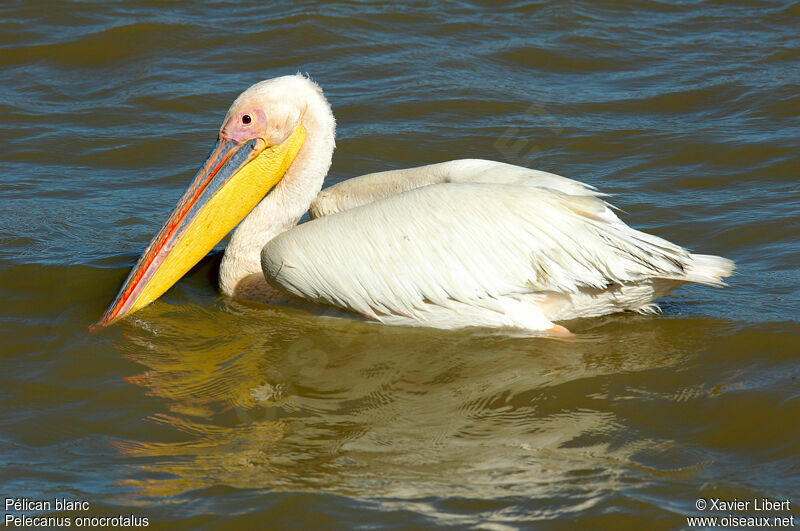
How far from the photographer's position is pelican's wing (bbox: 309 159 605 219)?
464 centimetres

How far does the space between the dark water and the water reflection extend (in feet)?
0.04

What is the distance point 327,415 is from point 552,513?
1.06 meters

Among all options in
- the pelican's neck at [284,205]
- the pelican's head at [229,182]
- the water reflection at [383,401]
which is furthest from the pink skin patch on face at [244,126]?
the water reflection at [383,401]

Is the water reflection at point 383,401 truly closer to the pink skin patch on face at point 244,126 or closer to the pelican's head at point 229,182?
the pelican's head at point 229,182

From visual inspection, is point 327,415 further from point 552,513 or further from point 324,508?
point 552,513

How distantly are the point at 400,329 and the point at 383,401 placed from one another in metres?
0.64

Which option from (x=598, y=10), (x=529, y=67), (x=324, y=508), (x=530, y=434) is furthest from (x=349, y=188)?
(x=598, y=10)

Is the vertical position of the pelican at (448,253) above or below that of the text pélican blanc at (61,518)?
above

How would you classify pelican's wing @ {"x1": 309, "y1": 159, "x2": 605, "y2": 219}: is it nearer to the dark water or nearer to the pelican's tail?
the pelican's tail

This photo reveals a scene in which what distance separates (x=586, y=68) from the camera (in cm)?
810

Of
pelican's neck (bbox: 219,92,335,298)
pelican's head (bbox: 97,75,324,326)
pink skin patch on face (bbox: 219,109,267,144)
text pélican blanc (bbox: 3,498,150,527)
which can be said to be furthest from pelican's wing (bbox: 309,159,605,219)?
text pélican blanc (bbox: 3,498,150,527)

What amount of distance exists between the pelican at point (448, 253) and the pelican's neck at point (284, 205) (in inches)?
6.3

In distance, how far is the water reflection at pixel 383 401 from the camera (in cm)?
348

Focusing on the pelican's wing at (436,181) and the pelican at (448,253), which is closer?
the pelican at (448,253)
